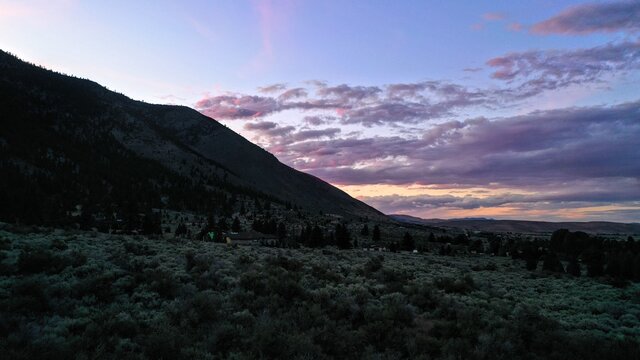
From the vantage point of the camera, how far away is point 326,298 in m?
15.5

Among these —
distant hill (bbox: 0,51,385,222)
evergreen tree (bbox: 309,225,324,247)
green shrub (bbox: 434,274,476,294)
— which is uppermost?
distant hill (bbox: 0,51,385,222)

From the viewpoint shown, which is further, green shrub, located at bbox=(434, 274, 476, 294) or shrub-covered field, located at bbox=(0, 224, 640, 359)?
green shrub, located at bbox=(434, 274, 476, 294)

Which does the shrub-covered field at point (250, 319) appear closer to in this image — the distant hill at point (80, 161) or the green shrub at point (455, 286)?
the green shrub at point (455, 286)

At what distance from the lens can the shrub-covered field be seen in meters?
9.79

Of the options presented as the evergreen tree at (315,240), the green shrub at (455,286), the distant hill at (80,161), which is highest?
the distant hill at (80,161)

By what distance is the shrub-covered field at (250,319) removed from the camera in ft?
32.1

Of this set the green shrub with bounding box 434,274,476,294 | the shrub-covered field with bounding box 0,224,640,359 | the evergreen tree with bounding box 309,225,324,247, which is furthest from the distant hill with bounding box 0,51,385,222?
the green shrub with bounding box 434,274,476,294

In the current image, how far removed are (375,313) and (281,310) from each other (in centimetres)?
299

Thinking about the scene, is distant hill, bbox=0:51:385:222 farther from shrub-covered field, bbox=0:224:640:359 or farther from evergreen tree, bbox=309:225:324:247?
shrub-covered field, bbox=0:224:640:359

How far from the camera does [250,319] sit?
478 inches

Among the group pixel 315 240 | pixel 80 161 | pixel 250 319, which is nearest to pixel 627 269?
pixel 315 240

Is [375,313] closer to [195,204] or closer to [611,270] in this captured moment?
[611,270]

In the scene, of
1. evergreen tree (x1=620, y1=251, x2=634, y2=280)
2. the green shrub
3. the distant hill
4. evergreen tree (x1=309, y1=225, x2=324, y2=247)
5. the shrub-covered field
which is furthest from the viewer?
the distant hill

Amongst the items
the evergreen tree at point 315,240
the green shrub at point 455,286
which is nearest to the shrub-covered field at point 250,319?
the green shrub at point 455,286
